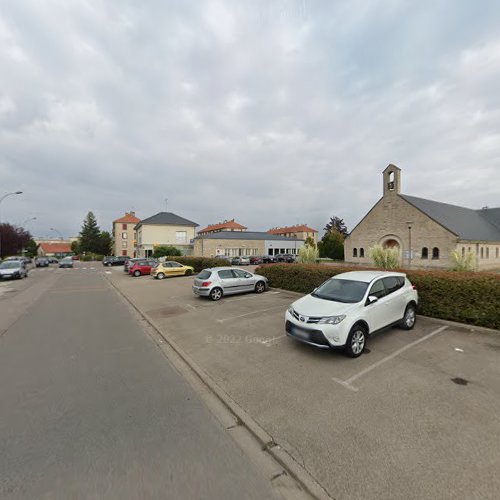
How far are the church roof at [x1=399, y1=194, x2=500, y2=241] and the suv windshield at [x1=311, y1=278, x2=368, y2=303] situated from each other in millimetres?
25543

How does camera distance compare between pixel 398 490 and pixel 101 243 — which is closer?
pixel 398 490

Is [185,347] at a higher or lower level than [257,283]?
lower

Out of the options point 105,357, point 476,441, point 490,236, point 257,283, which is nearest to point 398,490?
point 476,441

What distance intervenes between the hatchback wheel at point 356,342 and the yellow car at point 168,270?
17.1 metres

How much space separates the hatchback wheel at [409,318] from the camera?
6.41 metres

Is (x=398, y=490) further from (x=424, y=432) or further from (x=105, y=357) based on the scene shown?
(x=105, y=357)

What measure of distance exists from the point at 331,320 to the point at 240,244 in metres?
40.7

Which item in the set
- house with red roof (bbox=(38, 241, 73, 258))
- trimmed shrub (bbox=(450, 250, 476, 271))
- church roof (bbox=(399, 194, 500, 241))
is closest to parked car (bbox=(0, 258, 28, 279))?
trimmed shrub (bbox=(450, 250, 476, 271))

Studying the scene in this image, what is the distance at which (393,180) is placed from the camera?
96.9 ft

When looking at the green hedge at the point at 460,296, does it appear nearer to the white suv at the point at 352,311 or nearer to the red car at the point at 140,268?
the white suv at the point at 352,311

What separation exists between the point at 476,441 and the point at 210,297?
30.2 feet

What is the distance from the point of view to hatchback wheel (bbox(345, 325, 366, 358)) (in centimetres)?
489

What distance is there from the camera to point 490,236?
3145 centimetres

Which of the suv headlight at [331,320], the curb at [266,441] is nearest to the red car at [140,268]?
the curb at [266,441]
